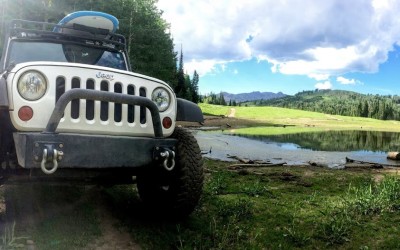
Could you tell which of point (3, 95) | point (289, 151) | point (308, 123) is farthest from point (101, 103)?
point (308, 123)

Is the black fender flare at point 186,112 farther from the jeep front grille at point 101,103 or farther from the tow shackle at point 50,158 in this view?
the tow shackle at point 50,158

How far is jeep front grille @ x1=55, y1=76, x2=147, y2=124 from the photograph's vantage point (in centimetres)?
404

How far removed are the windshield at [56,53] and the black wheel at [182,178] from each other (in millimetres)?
2269

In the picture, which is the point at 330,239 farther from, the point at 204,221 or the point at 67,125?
the point at 67,125

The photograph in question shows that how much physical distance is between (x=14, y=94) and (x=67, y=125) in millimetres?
585

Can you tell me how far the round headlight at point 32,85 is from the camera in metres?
3.85

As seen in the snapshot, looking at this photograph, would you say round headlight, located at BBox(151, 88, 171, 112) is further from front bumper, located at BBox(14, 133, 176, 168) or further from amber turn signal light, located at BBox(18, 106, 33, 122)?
amber turn signal light, located at BBox(18, 106, 33, 122)

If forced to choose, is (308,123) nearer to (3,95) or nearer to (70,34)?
(70,34)

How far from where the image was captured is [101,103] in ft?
13.9

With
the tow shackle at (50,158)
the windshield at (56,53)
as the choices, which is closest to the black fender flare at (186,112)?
the tow shackle at (50,158)

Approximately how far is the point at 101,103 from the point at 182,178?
4.28 ft

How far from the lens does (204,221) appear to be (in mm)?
5219

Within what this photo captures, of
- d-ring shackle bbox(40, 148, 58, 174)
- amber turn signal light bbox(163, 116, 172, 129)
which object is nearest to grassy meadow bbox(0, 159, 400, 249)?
d-ring shackle bbox(40, 148, 58, 174)

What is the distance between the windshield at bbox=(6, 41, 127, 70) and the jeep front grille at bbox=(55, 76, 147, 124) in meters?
2.01
